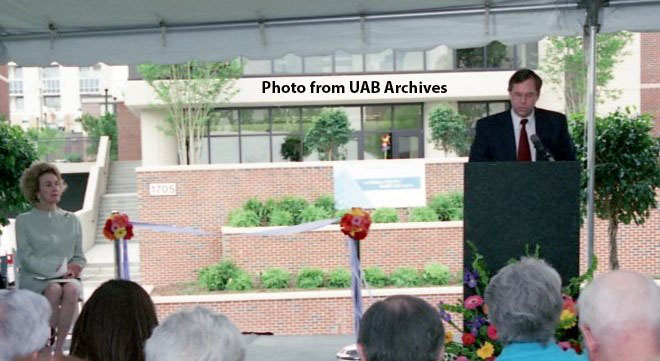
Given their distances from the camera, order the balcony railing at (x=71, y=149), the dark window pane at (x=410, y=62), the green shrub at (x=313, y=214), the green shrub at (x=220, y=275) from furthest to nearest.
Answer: the balcony railing at (x=71, y=149), the dark window pane at (x=410, y=62), the green shrub at (x=313, y=214), the green shrub at (x=220, y=275)

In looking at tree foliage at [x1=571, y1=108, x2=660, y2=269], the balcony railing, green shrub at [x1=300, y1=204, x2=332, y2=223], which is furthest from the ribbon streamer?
the balcony railing

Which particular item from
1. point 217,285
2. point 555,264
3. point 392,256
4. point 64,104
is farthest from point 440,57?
point 64,104

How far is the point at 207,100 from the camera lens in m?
26.7

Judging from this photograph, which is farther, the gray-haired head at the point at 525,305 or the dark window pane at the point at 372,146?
the dark window pane at the point at 372,146

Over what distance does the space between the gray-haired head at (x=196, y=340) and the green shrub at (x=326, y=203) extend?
704 inches

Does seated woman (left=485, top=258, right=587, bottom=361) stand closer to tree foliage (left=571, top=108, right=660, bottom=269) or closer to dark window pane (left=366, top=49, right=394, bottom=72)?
tree foliage (left=571, top=108, right=660, bottom=269)

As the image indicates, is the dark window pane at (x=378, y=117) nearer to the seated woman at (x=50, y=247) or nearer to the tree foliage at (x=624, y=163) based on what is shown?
the tree foliage at (x=624, y=163)

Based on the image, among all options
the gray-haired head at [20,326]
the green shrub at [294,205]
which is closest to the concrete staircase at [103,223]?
the green shrub at [294,205]

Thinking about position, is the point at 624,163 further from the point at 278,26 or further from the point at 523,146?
the point at 523,146

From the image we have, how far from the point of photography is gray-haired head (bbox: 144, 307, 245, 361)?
2018 millimetres

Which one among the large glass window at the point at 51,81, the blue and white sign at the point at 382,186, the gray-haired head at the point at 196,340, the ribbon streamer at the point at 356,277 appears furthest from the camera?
the large glass window at the point at 51,81

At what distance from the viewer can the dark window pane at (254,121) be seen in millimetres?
29188

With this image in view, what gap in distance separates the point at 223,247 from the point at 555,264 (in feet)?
47.6

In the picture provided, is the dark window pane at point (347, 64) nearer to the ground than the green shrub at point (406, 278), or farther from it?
farther from it
